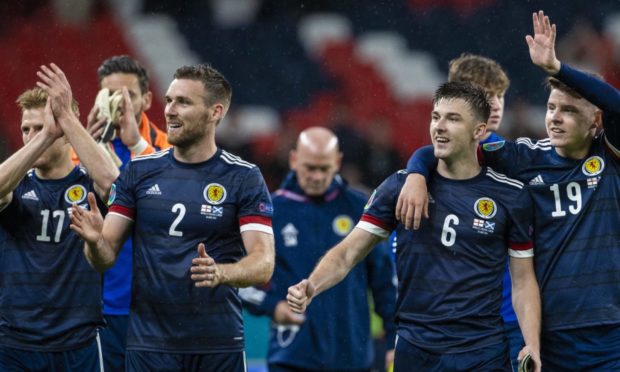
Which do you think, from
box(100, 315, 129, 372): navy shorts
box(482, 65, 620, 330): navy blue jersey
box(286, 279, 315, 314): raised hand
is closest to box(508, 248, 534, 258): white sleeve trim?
box(482, 65, 620, 330): navy blue jersey

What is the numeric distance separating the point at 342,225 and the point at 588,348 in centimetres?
258

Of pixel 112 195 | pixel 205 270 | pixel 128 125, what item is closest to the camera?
pixel 205 270

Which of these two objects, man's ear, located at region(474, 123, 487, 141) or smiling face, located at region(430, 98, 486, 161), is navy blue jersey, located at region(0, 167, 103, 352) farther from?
man's ear, located at region(474, 123, 487, 141)

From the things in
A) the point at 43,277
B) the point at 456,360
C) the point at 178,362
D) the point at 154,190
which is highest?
the point at 154,190

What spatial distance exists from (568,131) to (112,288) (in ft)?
9.82

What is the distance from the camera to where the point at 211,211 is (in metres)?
5.21

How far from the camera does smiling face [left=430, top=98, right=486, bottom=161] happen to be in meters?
5.07

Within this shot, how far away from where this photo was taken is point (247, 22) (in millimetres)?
14602

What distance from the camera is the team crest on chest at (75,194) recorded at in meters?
5.74

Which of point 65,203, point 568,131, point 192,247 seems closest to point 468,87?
point 568,131

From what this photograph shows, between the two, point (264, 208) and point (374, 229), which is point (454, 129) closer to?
point (374, 229)

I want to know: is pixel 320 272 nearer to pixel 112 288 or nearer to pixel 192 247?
pixel 192 247

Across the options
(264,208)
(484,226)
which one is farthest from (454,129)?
(264,208)

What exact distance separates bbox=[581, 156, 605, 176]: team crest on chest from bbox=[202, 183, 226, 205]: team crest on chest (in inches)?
68.8
